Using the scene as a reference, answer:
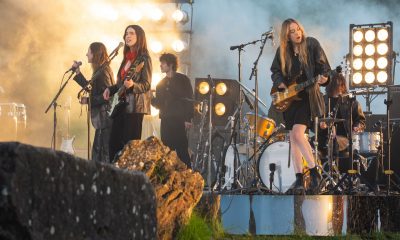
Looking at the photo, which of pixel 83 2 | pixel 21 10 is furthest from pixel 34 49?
pixel 83 2

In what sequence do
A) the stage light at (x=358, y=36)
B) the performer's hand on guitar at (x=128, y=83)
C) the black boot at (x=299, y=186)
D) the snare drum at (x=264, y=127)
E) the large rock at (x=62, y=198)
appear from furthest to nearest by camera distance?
1. the stage light at (x=358, y=36)
2. the snare drum at (x=264, y=127)
3. the black boot at (x=299, y=186)
4. the performer's hand on guitar at (x=128, y=83)
5. the large rock at (x=62, y=198)

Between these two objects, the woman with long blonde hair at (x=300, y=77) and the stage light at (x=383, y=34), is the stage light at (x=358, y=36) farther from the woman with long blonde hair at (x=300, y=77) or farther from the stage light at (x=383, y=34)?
the woman with long blonde hair at (x=300, y=77)

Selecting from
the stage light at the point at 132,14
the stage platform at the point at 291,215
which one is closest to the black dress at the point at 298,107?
the stage platform at the point at 291,215

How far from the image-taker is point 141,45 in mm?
6773

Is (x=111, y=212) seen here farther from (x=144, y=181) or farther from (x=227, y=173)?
(x=227, y=173)

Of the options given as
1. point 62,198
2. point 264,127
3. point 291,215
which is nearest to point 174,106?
point 264,127

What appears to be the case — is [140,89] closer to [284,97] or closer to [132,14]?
[284,97]

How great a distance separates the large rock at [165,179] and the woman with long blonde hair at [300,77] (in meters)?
2.43

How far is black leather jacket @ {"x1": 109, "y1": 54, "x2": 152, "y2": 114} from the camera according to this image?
6.58 metres

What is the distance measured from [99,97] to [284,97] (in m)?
1.85

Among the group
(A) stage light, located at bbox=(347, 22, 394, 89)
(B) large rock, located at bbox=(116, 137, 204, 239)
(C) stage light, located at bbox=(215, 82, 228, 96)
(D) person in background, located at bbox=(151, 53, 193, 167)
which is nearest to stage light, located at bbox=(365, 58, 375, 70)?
(A) stage light, located at bbox=(347, 22, 394, 89)

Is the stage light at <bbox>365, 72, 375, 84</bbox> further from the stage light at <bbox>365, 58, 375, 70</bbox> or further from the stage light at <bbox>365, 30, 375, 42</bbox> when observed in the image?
the stage light at <bbox>365, 30, 375, 42</bbox>

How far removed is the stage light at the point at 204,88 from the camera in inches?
447

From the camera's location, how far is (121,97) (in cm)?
661
